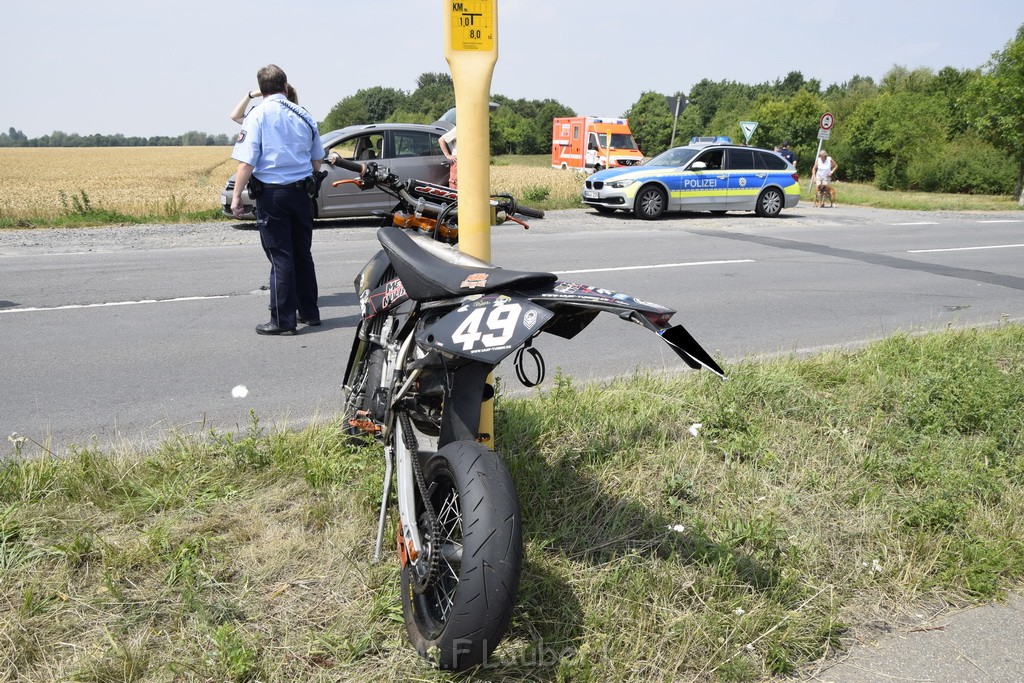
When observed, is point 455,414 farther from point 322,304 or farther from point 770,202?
point 770,202

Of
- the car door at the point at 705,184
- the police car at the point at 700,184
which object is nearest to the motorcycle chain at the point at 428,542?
the police car at the point at 700,184

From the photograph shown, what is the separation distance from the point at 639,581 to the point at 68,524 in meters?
2.20

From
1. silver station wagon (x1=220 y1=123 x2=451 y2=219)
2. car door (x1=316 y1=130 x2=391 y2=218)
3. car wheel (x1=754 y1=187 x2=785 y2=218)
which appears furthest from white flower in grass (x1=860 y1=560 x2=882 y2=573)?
car wheel (x1=754 y1=187 x2=785 y2=218)

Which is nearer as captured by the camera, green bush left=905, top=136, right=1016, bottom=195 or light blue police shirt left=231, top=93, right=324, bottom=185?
light blue police shirt left=231, top=93, right=324, bottom=185

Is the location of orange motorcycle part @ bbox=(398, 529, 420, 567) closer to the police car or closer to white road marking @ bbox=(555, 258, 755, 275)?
white road marking @ bbox=(555, 258, 755, 275)

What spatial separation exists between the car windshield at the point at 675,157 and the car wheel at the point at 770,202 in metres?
2.07

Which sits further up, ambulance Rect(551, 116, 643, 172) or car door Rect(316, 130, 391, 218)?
ambulance Rect(551, 116, 643, 172)

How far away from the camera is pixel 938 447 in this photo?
13.6 ft

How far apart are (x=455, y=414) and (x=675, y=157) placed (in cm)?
1713

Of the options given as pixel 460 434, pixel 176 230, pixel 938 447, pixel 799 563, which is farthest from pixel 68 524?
pixel 176 230

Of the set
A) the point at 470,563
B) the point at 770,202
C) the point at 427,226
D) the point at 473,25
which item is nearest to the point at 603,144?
the point at 770,202

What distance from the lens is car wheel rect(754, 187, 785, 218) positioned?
1916 cm

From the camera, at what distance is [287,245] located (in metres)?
6.46

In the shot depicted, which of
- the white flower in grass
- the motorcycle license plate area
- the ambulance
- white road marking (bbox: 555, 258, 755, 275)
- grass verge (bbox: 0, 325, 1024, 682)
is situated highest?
the ambulance
